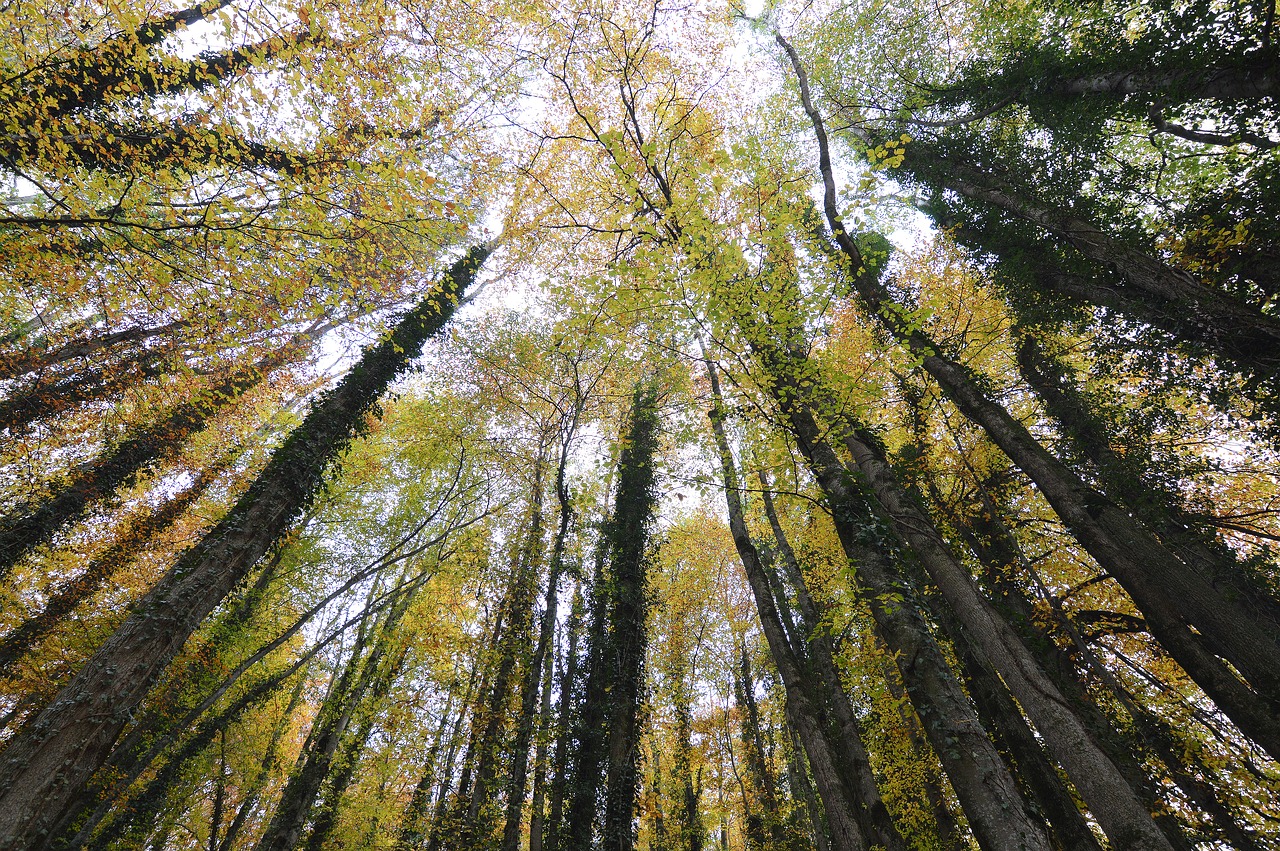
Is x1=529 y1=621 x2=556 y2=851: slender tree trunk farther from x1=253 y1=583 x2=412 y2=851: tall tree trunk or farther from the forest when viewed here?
x1=253 y1=583 x2=412 y2=851: tall tree trunk

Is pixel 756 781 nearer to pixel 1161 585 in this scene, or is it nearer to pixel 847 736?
pixel 847 736

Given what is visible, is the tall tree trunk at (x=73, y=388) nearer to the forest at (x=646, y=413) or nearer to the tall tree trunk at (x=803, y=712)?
the forest at (x=646, y=413)

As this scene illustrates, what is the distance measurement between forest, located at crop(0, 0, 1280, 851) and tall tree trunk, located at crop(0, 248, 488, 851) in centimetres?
5

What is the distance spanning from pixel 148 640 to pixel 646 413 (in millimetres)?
8110

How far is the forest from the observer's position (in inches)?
218

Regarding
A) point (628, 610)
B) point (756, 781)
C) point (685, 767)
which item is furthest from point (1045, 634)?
point (756, 781)

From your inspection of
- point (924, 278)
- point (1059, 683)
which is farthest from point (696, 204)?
point (924, 278)

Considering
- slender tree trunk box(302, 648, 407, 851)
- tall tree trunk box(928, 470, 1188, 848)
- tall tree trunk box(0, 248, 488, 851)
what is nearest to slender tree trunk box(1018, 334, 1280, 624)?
tall tree trunk box(928, 470, 1188, 848)

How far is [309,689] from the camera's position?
58.2 feet

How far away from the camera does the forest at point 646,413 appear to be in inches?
218

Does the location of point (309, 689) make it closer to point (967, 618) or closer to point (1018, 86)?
point (967, 618)

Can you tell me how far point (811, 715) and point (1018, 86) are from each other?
12.7 m

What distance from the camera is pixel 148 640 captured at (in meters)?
5.51

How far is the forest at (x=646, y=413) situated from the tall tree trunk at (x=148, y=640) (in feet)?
0.15
